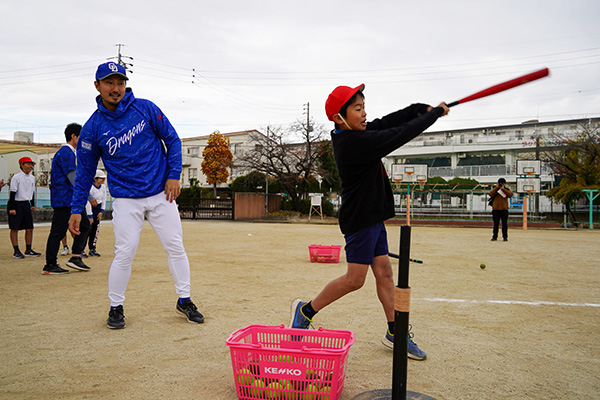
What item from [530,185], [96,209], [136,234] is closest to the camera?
[136,234]

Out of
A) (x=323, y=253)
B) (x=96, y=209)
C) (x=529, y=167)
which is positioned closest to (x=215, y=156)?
(x=529, y=167)

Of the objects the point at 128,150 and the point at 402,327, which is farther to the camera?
the point at 128,150

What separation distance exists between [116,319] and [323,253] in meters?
4.72

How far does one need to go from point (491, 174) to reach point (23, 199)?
132 ft

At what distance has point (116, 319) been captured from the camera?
11.5ft

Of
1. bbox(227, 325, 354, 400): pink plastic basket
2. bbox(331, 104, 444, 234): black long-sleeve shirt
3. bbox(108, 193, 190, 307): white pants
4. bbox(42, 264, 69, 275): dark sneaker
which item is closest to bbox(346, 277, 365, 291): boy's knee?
bbox(331, 104, 444, 234): black long-sleeve shirt

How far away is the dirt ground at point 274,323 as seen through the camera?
244 centimetres

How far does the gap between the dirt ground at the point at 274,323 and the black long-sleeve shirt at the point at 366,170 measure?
1.02m

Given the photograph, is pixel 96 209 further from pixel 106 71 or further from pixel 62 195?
pixel 106 71

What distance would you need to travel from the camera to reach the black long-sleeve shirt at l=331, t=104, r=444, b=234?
2600 millimetres

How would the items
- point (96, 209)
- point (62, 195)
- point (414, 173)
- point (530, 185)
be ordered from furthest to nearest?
point (414, 173) < point (530, 185) < point (96, 209) < point (62, 195)

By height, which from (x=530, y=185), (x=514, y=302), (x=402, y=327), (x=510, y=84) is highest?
(x=530, y=185)

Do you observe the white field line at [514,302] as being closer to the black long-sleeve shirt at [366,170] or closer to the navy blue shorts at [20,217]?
the black long-sleeve shirt at [366,170]

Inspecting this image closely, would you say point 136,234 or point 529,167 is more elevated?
point 529,167
